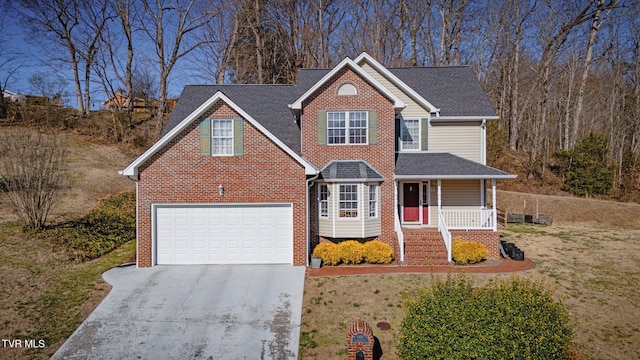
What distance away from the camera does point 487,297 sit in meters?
7.23

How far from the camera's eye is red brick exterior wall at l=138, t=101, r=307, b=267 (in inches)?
546

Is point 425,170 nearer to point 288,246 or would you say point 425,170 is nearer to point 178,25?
point 288,246

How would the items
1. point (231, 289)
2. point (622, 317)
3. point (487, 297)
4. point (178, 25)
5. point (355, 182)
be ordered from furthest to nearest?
point (178, 25), point (355, 182), point (231, 289), point (622, 317), point (487, 297)

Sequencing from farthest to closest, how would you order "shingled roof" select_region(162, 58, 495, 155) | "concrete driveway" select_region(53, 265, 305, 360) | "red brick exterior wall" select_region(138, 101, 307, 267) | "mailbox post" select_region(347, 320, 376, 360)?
"shingled roof" select_region(162, 58, 495, 155)
"red brick exterior wall" select_region(138, 101, 307, 267)
"concrete driveway" select_region(53, 265, 305, 360)
"mailbox post" select_region(347, 320, 376, 360)

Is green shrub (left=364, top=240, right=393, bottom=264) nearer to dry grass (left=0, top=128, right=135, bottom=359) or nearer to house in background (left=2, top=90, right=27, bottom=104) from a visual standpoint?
dry grass (left=0, top=128, right=135, bottom=359)

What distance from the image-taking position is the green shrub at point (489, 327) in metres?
6.68

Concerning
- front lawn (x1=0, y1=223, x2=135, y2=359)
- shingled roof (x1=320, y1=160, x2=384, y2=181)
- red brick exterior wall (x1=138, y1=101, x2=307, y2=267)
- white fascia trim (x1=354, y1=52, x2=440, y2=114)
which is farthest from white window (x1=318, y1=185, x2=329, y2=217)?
front lawn (x1=0, y1=223, x2=135, y2=359)

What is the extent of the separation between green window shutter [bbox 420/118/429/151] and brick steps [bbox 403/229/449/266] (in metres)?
4.02

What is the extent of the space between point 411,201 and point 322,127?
560 cm

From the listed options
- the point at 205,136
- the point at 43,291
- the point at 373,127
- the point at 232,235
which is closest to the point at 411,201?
the point at 373,127

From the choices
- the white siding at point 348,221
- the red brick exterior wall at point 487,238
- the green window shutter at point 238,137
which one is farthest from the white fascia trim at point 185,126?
the red brick exterior wall at point 487,238

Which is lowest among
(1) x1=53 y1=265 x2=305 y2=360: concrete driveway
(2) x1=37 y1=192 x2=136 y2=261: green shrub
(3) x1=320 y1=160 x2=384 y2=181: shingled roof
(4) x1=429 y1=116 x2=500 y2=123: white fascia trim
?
(1) x1=53 y1=265 x2=305 y2=360: concrete driveway

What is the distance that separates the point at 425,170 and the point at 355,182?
10.5 ft

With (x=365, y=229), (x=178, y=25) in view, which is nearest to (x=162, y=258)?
(x=365, y=229)
